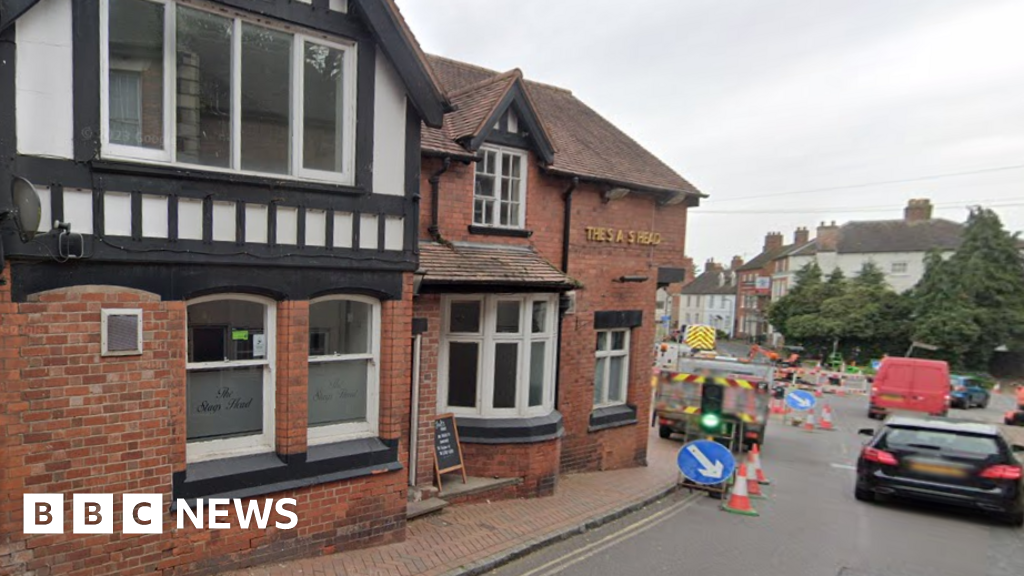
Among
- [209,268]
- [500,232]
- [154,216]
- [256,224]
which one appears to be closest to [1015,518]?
[500,232]

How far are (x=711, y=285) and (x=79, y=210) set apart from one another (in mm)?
76212

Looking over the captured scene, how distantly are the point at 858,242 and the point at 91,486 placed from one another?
54.3 m

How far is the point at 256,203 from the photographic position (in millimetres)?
5316

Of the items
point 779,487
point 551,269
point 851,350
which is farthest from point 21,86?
point 851,350

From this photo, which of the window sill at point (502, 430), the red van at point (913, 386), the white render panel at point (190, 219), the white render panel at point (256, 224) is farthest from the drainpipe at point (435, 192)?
the red van at point (913, 386)

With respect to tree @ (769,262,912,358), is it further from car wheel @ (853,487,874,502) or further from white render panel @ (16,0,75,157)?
white render panel @ (16,0,75,157)

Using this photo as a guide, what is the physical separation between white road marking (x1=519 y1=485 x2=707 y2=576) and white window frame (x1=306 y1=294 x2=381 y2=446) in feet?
7.74

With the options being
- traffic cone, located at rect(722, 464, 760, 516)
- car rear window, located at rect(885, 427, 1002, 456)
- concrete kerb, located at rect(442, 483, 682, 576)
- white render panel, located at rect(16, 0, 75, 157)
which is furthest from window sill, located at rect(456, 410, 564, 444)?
white render panel, located at rect(16, 0, 75, 157)

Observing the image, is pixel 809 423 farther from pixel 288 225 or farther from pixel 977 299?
pixel 977 299

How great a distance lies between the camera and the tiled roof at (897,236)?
146 feet

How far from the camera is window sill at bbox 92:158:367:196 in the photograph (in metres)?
4.61

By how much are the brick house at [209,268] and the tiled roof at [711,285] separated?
6894 centimetres

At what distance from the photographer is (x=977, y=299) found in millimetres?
34219

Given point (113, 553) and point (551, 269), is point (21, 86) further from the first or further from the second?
point (551, 269)
